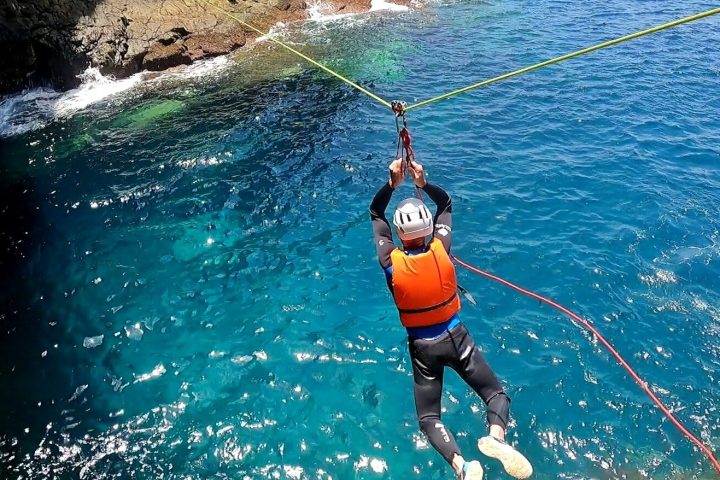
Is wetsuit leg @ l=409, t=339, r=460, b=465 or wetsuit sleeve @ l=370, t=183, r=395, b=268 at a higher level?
wetsuit sleeve @ l=370, t=183, r=395, b=268

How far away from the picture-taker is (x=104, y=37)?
67.2ft

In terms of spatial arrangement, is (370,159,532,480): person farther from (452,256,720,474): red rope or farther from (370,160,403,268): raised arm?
(452,256,720,474): red rope

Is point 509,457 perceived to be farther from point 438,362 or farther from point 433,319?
point 433,319

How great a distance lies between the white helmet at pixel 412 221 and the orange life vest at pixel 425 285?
0.28m

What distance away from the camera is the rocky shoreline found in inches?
747

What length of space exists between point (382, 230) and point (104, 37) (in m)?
19.5

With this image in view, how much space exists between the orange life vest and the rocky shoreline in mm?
19174

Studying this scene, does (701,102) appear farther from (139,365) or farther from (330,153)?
(139,365)

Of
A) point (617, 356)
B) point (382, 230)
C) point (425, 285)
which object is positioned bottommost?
point (617, 356)

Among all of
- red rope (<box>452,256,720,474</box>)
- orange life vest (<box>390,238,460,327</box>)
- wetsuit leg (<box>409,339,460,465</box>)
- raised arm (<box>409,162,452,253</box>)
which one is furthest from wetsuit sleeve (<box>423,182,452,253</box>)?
red rope (<box>452,256,720,474</box>)

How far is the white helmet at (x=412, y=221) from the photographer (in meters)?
5.70

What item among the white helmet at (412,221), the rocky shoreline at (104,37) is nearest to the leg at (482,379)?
the white helmet at (412,221)

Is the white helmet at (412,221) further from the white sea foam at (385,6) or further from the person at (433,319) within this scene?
the white sea foam at (385,6)

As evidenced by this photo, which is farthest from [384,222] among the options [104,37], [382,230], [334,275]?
[104,37]
